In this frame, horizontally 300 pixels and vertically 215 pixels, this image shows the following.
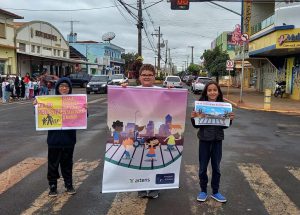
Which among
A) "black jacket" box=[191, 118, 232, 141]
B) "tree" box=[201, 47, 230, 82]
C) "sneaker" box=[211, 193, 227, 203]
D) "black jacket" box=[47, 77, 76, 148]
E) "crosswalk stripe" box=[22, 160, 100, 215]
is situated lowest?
"crosswalk stripe" box=[22, 160, 100, 215]

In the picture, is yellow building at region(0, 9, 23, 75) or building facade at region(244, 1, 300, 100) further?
yellow building at region(0, 9, 23, 75)

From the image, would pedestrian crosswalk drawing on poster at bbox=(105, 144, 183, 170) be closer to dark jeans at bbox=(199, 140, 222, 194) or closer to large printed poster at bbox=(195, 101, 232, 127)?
dark jeans at bbox=(199, 140, 222, 194)

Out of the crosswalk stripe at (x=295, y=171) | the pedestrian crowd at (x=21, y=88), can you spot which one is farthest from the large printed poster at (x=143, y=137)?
the pedestrian crowd at (x=21, y=88)

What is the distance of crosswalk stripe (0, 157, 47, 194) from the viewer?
703 centimetres

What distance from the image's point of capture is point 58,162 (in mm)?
6387

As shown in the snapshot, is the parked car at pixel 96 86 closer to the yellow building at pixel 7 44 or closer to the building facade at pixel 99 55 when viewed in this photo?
the yellow building at pixel 7 44

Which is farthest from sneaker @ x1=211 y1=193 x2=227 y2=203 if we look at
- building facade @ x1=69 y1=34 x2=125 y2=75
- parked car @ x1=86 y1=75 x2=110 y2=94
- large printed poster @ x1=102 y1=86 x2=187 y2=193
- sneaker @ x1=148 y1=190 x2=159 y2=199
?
building facade @ x1=69 y1=34 x2=125 y2=75

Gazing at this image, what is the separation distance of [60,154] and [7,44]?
37.1m

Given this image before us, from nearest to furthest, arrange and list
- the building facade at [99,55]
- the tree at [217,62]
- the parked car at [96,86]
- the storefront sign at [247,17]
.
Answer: the parked car at [96,86], the storefront sign at [247,17], the tree at [217,62], the building facade at [99,55]

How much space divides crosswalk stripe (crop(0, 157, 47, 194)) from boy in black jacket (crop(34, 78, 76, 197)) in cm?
83

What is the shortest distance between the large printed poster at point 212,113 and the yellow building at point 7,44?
35358mm

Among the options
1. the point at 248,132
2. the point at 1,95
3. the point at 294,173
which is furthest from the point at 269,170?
the point at 1,95

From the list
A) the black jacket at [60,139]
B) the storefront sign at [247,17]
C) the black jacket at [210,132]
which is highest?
the storefront sign at [247,17]

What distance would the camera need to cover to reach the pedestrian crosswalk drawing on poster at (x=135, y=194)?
5.80 meters
